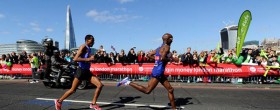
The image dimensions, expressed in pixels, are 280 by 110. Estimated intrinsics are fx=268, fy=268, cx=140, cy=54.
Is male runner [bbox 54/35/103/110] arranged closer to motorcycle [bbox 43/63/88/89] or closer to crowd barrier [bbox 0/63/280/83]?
motorcycle [bbox 43/63/88/89]

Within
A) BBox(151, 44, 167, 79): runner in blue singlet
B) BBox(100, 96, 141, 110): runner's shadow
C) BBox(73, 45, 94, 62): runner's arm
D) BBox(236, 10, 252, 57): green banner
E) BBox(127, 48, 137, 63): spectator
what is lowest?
BBox(100, 96, 141, 110): runner's shadow

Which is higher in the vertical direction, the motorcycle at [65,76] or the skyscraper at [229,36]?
the skyscraper at [229,36]

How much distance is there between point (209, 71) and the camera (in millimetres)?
13734

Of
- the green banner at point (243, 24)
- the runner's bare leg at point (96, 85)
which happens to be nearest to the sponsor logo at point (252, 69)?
the green banner at point (243, 24)

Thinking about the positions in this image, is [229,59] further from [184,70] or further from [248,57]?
[184,70]

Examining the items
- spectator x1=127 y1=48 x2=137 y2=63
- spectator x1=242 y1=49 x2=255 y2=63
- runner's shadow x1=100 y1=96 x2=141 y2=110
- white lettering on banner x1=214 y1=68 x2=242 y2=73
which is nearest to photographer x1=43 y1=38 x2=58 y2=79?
runner's shadow x1=100 y1=96 x2=141 y2=110

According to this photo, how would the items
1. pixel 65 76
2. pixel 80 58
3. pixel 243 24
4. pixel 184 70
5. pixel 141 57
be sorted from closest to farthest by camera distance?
pixel 80 58 → pixel 65 76 → pixel 184 70 → pixel 141 57 → pixel 243 24

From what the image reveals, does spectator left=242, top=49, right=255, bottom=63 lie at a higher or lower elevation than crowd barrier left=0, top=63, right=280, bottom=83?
higher

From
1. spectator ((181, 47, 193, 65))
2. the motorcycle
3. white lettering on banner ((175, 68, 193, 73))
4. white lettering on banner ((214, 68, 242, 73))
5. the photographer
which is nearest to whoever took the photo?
the motorcycle

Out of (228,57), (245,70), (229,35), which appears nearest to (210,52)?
(228,57)

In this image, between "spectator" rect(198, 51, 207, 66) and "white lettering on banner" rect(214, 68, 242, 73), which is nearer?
"white lettering on banner" rect(214, 68, 242, 73)

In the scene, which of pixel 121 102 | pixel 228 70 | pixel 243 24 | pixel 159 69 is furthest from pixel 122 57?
pixel 159 69

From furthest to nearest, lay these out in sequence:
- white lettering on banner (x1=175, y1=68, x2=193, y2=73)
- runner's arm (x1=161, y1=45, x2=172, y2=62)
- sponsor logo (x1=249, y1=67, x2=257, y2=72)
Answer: white lettering on banner (x1=175, y1=68, x2=193, y2=73)
sponsor logo (x1=249, y1=67, x2=257, y2=72)
runner's arm (x1=161, y1=45, x2=172, y2=62)

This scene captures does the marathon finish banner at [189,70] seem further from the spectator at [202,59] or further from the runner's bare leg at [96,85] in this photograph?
the runner's bare leg at [96,85]
